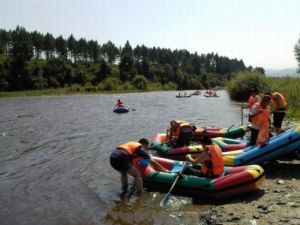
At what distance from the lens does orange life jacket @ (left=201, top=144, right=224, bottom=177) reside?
9.48 metres

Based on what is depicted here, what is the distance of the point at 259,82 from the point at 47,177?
32.5 m

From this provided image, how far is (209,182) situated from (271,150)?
2.39m

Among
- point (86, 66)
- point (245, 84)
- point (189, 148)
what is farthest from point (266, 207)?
point (86, 66)

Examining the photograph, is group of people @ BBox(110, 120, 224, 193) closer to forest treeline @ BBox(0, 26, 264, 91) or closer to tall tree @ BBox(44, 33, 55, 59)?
forest treeline @ BBox(0, 26, 264, 91)

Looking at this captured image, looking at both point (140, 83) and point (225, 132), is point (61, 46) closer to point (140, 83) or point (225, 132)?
point (140, 83)

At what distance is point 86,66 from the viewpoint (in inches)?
3844

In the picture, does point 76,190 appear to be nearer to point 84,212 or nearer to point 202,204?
point 84,212

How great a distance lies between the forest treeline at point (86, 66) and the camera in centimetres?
7538

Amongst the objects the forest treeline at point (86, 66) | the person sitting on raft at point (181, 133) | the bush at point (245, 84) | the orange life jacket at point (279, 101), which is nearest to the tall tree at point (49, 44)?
the forest treeline at point (86, 66)

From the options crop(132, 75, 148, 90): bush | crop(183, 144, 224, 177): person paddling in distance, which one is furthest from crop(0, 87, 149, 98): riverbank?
crop(183, 144, 224, 177): person paddling in distance

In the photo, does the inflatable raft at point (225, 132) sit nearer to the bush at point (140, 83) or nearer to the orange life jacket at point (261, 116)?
the orange life jacket at point (261, 116)

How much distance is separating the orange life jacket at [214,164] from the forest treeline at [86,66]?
3705 cm

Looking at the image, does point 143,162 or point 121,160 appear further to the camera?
point 143,162

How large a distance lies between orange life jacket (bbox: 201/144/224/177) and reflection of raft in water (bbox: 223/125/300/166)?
1.49 metres
